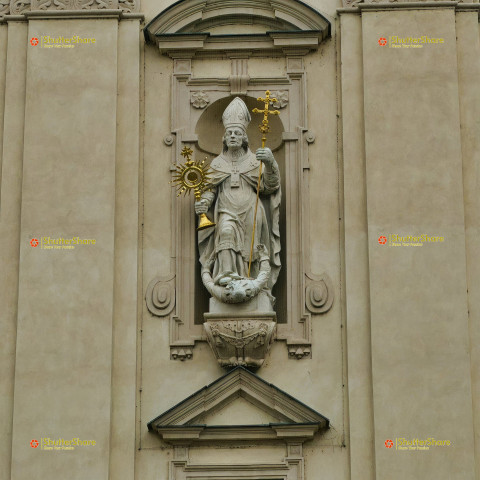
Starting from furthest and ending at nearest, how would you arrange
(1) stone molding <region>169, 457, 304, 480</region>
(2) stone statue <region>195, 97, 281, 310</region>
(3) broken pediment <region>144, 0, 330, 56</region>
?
1. (3) broken pediment <region>144, 0, 330, 56</region>
2. (2) stone statue <region>195, 97, 281, 310</region>
3. (1) stone molding <region>169, 457, 304, 480</region>

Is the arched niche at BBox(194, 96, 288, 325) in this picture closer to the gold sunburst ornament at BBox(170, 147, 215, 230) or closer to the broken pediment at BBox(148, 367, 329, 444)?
the gold sunburst ornament at BBox(170, 147, 215, 230)

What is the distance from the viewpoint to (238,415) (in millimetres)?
19078

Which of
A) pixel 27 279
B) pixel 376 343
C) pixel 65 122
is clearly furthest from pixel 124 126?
pixel 376 343

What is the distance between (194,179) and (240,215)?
603 millimetres

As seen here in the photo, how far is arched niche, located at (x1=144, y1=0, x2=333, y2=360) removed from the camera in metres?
19.6

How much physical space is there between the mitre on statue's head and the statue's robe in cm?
34

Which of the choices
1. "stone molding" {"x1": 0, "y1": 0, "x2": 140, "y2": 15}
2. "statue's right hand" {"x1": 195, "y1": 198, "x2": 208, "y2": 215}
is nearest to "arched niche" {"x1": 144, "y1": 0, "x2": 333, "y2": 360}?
"statue's right hand" {"x1": 195, "y1": 198, "x2": 208, "y2": 215}

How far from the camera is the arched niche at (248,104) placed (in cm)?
1958

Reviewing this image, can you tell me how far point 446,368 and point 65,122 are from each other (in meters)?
4.70

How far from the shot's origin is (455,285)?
19.2 metres

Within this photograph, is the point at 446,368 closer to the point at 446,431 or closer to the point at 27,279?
the point at 446,431

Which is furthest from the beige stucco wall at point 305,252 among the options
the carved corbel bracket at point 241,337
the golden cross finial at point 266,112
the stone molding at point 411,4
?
the golden cross finial at point 266,112

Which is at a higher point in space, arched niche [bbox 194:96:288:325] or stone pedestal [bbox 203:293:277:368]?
arched niche [bbox 194:96:288:325]

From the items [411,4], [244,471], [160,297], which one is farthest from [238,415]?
[411,4]
